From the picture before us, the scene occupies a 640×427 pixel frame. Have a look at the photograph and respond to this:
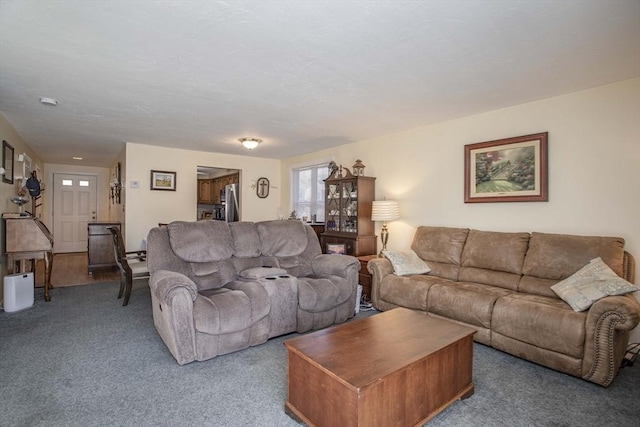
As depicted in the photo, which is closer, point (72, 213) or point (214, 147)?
point (214, 147)

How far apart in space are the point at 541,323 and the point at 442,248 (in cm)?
138

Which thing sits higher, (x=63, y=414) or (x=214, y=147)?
(x=214, y=147)

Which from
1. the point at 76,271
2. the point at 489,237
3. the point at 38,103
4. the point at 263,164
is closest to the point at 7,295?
the point at 38,103

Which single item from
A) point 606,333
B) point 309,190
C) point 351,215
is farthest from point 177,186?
point 606,333

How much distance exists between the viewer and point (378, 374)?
1.55 metres

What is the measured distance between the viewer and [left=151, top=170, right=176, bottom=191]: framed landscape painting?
5684 millimetres

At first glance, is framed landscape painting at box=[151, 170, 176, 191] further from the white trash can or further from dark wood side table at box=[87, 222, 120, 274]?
the white trash can

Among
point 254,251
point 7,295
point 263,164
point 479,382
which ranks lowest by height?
point 479,382

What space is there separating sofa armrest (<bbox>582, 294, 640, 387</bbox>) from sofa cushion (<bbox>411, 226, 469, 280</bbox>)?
134cm

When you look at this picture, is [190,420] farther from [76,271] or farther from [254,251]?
[76,271]

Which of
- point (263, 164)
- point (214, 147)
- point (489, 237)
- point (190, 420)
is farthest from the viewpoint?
point (263, 164)

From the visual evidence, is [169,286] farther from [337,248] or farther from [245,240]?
[337,248]

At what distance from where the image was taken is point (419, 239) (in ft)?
13.1

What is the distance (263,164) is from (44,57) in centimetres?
462
